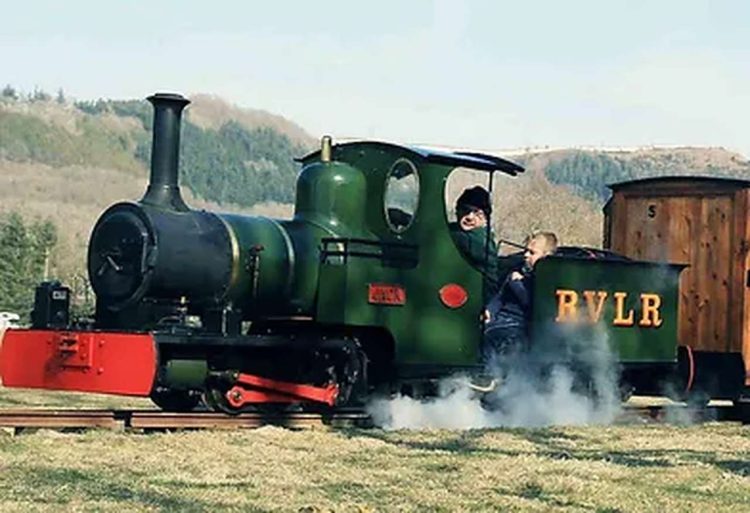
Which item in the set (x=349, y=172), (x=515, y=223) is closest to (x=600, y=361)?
(x=349, y=172)

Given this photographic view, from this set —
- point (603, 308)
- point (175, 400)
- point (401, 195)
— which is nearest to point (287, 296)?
point (401, 195)

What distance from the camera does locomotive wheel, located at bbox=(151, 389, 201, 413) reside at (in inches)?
560

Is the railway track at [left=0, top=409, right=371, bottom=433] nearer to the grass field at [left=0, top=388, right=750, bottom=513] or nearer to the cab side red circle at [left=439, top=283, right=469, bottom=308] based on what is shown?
the grass field at [left=0, top=388, right=750, bottom=513]

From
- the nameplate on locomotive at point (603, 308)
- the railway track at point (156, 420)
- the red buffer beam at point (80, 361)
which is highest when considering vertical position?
the nameplate on locomotive at point (603, 308)

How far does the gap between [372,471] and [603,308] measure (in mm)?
6365

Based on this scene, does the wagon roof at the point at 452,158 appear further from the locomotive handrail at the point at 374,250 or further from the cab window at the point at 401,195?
the locomotive handrail at the point at 374,250

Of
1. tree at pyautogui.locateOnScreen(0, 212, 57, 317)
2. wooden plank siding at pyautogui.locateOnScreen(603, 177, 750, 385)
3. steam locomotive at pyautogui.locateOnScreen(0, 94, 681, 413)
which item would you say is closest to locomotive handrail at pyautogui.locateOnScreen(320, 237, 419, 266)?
steam locomotive at pyautogui.locateOnScreen(0, 94, 681, 413)

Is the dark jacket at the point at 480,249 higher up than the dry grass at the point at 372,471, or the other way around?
the dark jacket at the point at 480,249

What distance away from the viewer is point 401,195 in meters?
14.3

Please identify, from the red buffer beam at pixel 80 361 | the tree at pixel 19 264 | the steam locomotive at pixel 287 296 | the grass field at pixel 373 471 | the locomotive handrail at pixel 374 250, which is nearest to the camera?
the grass field at pixel 373 471

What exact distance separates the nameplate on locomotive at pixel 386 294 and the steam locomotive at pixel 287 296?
0.05ft

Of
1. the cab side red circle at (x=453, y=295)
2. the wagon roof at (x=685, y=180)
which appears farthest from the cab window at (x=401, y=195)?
the wagon roof at (x=685, y=180)

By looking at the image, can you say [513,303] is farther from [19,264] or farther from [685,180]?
[19,264]

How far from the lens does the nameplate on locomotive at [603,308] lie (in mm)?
15488
